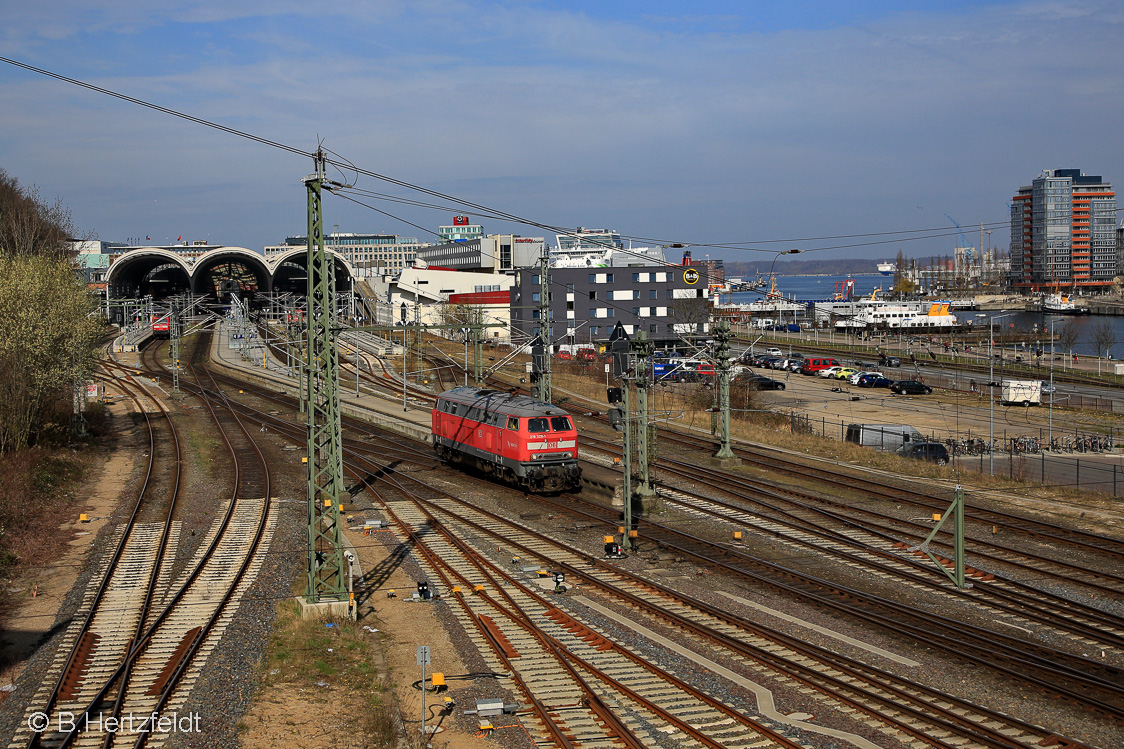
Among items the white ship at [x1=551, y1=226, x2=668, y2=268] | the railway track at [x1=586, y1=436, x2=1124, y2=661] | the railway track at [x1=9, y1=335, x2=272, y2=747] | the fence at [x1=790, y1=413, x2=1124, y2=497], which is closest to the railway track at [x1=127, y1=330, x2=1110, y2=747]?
the railway track at [x1=586, y1=436, x2=1124, y2=661]

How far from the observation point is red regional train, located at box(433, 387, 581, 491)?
88.4 feet

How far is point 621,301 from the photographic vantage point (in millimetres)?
90938

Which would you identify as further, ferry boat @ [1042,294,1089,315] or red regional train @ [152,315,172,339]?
ferry boat @ [1042,294,1089,315]

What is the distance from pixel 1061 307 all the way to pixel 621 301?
12708cm

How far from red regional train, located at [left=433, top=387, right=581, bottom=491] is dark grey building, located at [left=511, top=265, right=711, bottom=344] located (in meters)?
59.1

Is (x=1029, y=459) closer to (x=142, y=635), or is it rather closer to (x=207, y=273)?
(x=142, y=635)

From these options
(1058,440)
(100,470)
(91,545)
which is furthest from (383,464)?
(1058,440)

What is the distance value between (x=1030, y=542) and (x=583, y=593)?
40.3 feet

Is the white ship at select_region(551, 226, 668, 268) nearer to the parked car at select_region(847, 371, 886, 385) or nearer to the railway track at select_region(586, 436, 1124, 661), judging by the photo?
the parked car at select_region(847, 371, 886, 385)

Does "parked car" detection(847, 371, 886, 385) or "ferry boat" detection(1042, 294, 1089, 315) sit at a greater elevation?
"ferry boat" detection(1042, 294, 1089, 315)

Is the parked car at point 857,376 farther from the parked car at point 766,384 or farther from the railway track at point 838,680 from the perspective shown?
the railway track at point 838,680

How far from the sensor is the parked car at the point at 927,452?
3609 centimetres

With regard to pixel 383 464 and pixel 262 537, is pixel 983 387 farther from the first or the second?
pixel 262 537

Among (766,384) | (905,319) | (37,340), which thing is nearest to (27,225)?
(37,340)
